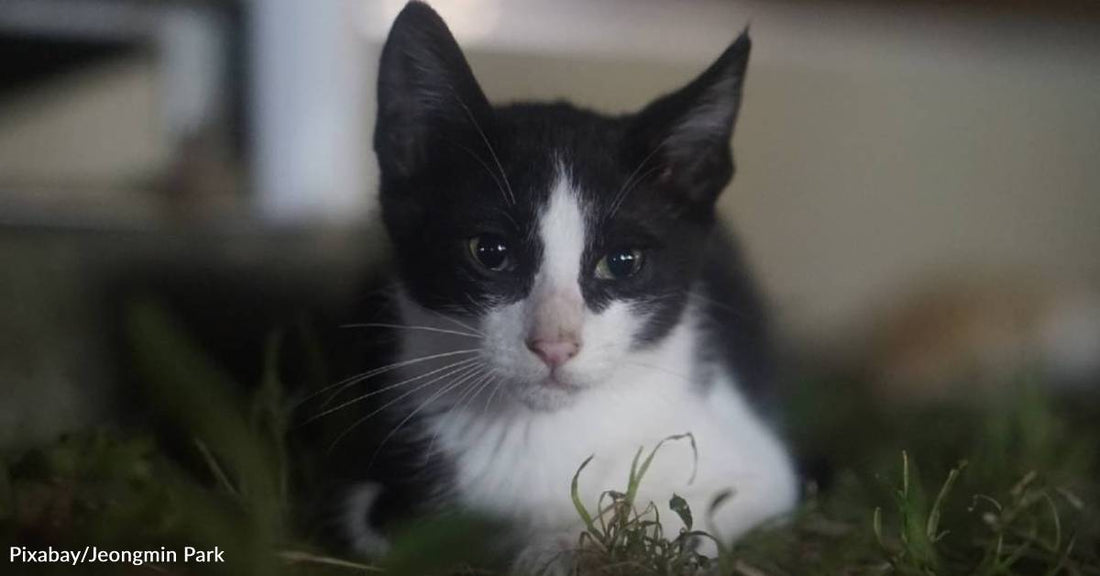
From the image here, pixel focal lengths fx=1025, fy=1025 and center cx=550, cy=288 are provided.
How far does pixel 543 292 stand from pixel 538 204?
0.23 ft

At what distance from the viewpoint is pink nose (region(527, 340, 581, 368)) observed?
28.9 inches

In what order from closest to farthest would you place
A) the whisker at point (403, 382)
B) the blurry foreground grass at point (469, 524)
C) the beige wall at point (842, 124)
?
the blurry foreground grass at point (469, 524)
the whisker at point (403, 382)
the beige wall at point (842, 124)

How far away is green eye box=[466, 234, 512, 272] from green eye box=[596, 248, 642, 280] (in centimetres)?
7

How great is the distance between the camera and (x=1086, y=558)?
2.64 ft

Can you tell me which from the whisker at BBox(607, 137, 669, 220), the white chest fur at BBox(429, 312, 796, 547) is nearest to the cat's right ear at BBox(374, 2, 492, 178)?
the whisker at BBox(607, 137, 669, 220)

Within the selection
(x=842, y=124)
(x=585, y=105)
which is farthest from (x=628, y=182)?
(x=842, y=124)

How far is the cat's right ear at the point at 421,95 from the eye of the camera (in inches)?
29.3

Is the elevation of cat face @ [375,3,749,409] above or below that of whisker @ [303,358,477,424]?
above

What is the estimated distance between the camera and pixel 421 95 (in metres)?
0.77

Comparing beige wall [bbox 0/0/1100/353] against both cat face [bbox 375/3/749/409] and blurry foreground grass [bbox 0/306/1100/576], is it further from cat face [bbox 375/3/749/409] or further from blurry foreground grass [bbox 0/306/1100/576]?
blurry foreground grass [bbox 0/306/1100/576]

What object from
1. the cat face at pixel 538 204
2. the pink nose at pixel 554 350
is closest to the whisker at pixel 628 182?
the cat face at pixel 538 204

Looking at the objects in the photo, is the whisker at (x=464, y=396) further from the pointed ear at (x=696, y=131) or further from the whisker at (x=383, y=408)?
the pointed ear at (x=696, y=131)

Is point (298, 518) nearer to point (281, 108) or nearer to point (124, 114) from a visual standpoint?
point (281, 108)

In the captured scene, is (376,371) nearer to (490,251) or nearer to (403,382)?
(403,382)
